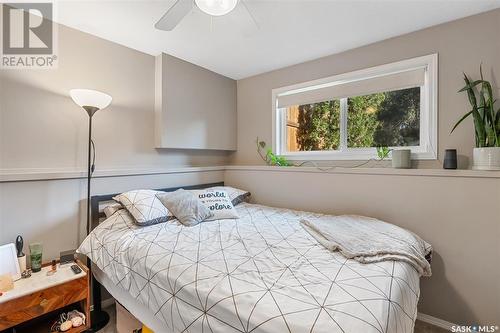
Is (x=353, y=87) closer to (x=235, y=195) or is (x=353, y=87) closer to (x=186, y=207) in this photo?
(x=235, y=195)

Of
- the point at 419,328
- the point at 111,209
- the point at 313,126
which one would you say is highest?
the point at 313,126

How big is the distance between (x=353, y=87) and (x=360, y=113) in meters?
0.28

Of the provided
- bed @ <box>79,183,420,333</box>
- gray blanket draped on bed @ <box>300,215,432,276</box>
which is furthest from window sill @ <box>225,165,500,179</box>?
bed @ <box>79,183,420,333</box>

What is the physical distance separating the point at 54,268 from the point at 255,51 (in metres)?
2.53

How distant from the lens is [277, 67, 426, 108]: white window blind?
7.02ft

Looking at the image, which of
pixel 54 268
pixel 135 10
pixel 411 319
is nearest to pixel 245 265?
pixel 411 319

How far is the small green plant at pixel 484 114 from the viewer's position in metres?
1.70

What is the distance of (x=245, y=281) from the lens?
1072 millimetres

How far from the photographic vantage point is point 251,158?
3.27 meters

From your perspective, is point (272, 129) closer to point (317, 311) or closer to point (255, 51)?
point (255, 51)

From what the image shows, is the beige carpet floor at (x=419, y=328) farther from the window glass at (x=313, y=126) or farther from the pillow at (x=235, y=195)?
the window glass at (x=313, y=126)

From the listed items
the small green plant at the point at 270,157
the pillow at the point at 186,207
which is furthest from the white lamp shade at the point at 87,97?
the small green plant at the point at 270,157

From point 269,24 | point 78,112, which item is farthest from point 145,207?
point 269,24

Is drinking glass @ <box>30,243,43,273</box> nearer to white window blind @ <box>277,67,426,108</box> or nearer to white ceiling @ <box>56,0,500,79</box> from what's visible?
white ceiling @ <box>56,0,500,79</box>
